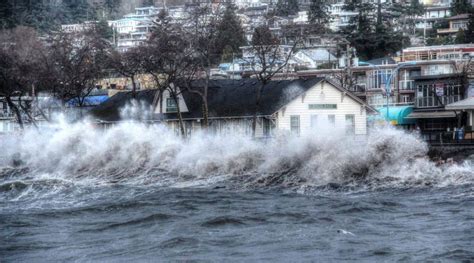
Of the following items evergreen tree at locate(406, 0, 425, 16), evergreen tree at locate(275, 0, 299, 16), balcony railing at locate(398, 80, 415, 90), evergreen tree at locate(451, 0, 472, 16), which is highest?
evergreen tree at locate(275, 0, 299, 16)

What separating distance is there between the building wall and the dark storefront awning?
10.9 metres

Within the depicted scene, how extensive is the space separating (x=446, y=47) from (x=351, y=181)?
232ft

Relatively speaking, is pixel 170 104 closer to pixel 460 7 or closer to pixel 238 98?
pixel 238 98

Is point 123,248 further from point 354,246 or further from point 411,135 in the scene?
point 411,135

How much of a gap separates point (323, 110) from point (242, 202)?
3390 centimetres

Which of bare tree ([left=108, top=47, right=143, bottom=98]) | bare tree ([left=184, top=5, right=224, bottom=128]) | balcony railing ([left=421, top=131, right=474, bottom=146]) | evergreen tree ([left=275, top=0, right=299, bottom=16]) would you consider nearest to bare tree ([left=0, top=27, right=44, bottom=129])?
bare tree ([left=108, top=47, right=143, bottom=98])

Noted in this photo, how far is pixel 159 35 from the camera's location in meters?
63.9

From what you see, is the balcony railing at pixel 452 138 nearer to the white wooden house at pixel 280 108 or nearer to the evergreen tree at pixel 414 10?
the white wooden house at pixel 280 108

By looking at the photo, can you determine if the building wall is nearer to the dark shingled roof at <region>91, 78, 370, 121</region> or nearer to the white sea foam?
the dark shingled roof at <region>91, 78, 370, 121</region>

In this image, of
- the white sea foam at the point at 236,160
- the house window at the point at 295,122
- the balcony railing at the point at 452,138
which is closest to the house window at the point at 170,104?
the house window at the point at 295,122

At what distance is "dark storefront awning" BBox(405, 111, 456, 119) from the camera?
70.6 m

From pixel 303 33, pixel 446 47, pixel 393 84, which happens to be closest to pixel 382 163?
pixel 303 33

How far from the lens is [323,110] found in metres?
60.7

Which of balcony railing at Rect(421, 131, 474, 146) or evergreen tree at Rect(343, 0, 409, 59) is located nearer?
balcony railing at Rect(421, 131, 474, 146)
